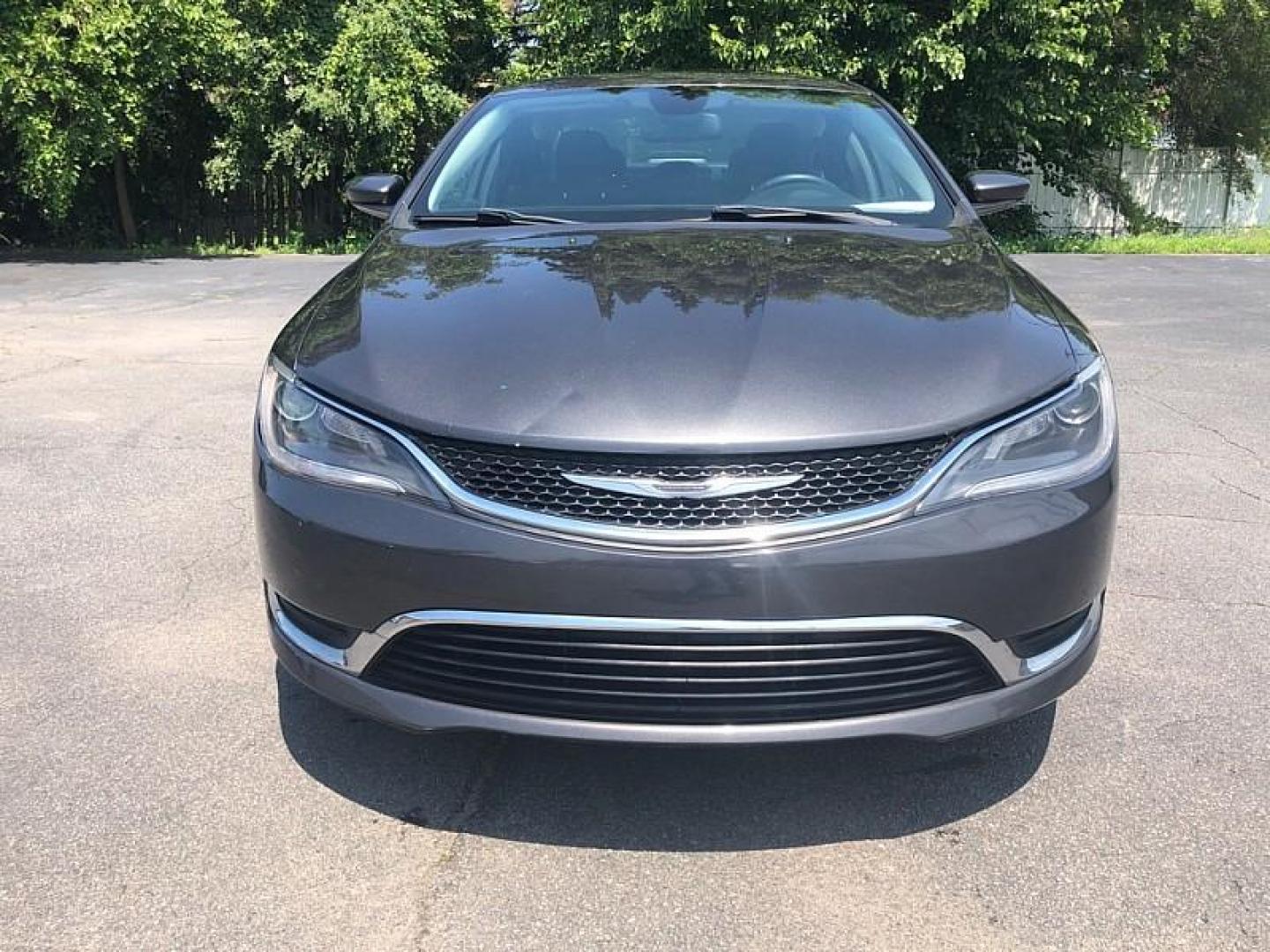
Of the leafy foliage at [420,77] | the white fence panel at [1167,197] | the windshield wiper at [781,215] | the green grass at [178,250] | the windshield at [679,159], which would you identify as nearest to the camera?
the windshield wiper at [781,215]

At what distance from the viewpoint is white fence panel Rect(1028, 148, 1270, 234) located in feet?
61.6

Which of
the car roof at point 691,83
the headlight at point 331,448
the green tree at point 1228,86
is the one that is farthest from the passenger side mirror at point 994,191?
the green tree at point 1228,86

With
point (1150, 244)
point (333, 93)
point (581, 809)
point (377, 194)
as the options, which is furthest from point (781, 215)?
point (333, 93)

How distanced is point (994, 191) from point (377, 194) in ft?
6.72

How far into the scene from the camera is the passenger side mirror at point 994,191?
3.72 m

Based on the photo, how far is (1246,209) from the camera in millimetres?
19938

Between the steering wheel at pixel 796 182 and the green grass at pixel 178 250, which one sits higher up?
the steering wheel at pixel 796 182

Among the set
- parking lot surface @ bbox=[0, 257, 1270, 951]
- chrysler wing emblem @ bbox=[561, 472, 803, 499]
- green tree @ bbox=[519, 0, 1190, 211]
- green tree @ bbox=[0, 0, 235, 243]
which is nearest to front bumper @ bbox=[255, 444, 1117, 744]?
chrysler wing emblem @ bbox=[561, 472, 803, 499]

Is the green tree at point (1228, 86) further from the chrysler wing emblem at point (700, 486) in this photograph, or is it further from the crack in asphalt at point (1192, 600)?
the chrysler wing emblem at point (700, 486)

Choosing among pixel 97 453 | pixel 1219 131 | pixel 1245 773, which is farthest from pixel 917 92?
pixel 1245 773

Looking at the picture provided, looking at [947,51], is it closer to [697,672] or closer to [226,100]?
[226,100]

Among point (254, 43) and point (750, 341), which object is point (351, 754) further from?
point (254, 43)

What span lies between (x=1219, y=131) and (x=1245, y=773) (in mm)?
19858

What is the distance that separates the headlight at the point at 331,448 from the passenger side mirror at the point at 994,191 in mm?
2367
